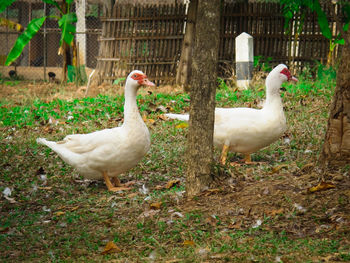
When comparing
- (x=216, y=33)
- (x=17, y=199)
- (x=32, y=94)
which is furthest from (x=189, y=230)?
(x=32, y=94)

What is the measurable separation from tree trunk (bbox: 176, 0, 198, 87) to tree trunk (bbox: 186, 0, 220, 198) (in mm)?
7581

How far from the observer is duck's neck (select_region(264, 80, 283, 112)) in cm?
621

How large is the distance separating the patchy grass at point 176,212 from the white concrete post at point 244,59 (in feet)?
Answer: 12.0

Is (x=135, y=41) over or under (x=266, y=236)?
over

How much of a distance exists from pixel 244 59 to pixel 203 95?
689 cm

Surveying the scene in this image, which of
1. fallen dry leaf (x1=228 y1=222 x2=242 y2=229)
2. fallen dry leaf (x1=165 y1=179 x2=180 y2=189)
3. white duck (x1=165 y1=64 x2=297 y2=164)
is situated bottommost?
fallen dry leaf (x1=165 y1=179 x2=180 y2=189)

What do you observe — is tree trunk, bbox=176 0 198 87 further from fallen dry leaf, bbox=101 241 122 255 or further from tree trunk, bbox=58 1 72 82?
fallen dry leaf, bbox=101 241 122 255

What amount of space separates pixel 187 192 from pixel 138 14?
1052 cm

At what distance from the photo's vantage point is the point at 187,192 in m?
4.68

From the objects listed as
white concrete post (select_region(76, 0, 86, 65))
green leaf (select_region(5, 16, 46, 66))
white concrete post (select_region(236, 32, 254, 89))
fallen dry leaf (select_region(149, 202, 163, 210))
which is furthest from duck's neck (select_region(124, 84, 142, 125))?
white concrete post (select_region(76, 0, 86, 65))

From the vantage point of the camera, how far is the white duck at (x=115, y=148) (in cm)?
547

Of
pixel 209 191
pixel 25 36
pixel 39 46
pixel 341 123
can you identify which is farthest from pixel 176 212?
pixel 39 46

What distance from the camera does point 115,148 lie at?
5.47 metres

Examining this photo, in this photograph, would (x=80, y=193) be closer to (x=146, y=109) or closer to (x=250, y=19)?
(x=146, y=109)
